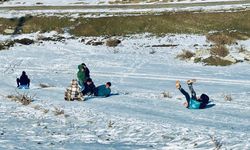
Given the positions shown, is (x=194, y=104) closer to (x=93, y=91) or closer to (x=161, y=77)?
(x=93, y=91)

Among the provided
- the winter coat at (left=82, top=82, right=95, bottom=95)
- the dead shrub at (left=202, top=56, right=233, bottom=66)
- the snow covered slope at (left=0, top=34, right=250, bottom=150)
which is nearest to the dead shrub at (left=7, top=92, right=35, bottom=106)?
the snow covered slope at (left=0, top=34, right=250, bottom=150)

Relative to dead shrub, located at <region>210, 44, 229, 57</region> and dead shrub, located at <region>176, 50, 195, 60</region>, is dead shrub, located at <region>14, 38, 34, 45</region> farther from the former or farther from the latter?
dead shrub, located at <region>210, 44, 229, 57</region>

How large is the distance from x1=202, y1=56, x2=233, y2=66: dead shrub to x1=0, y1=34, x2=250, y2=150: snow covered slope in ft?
2.15

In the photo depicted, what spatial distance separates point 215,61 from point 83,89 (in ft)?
40.8

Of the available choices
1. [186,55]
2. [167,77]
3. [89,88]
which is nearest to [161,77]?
[167,77]

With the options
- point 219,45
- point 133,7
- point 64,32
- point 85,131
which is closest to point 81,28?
point 64,32

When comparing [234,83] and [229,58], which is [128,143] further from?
[229,58]

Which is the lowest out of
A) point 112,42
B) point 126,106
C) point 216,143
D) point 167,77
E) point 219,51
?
point 216,143

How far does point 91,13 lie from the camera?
48.6m

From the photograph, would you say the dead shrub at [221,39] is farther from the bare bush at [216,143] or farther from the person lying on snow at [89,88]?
the bare bush at [216,143]

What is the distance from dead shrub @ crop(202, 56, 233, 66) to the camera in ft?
101

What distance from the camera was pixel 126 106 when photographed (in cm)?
1856

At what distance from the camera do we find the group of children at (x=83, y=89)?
20.0 metres

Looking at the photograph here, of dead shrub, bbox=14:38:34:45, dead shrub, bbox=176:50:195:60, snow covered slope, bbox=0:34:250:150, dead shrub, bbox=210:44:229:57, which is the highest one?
dead shrub, bbox=14:38:34:45
